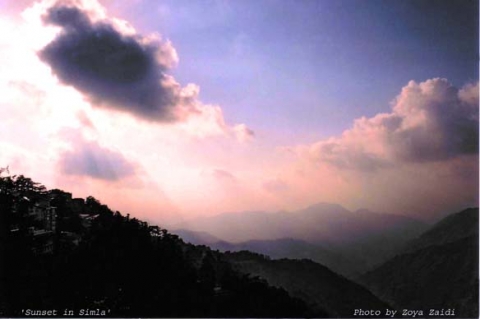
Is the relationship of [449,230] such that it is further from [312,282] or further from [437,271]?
[312,282]

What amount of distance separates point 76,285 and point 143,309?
1083 mm

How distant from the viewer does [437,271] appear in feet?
23.2

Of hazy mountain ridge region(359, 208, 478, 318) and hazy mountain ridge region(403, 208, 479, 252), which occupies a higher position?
hazy mountain ridge region(403, 208, 479, 252)

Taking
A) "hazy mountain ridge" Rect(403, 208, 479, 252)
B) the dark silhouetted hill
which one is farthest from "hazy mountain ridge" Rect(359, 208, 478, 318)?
the dark silhouetted hill

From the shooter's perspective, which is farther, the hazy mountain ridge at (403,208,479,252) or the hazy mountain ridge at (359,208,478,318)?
the hazy mountain ridge at (403,208,479,252)

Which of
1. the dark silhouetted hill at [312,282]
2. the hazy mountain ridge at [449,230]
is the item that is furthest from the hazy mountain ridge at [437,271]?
the dark silhouetted hill at [312,282]

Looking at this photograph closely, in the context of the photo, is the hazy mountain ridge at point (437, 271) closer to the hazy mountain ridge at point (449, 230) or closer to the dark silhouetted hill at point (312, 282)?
the hazy mountain ridge at point (449, 230)

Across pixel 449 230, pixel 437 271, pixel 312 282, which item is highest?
pixel 449 230

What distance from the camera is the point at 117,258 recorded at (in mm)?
6664

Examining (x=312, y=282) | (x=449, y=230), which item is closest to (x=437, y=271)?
(x=449, y=230)

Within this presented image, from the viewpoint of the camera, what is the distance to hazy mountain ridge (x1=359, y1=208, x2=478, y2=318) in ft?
21.8

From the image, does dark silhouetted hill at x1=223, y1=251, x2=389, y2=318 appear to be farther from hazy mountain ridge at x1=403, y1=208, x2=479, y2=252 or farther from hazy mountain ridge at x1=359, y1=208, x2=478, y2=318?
hazy mountain ridge at x1=403, y1=208, x2=479, y2=252

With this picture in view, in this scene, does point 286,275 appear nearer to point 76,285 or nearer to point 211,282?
point 211,282

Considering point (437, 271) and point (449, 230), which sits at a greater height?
point (449, 230)
